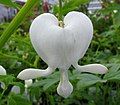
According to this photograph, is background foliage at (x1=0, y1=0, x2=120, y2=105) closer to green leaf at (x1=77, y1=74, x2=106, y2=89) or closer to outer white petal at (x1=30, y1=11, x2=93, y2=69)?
green leaf at (x1=77, y1=74, x2=106, y2=89)

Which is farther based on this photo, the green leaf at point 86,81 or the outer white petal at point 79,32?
the green leaf at point 86,81

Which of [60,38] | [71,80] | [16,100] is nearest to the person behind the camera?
[60,38]

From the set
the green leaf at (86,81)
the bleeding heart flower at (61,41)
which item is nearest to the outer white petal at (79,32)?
the bleeding heart flower at (61,41)

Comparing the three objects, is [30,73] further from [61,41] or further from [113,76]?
[113,76]

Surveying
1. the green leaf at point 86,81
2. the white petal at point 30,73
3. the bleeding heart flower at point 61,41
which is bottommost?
the green leaf at point 86,81

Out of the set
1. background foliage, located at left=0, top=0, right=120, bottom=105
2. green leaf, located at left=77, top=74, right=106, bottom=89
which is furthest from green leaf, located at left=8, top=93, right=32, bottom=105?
green leaf, located at left=77, top=74, right=106, bottom=89

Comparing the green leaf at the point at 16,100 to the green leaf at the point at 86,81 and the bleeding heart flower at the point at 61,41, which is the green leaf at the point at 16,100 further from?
the bleeding heart flower at the point at 61,41

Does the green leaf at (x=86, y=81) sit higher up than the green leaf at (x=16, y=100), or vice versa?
the green leaf at (x=86, y=81)

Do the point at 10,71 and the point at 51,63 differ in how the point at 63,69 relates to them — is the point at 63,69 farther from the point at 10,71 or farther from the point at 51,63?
the point at 10,71

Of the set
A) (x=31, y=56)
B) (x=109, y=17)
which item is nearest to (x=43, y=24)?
(x=31, y=56)

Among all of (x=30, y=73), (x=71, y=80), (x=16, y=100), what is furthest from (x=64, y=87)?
(x=71, y=80)
